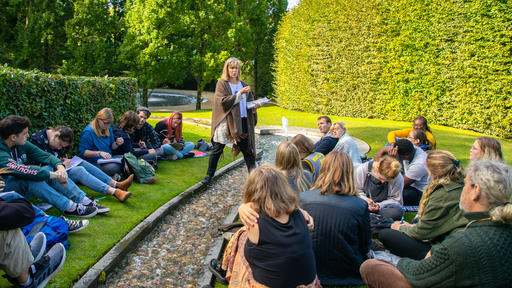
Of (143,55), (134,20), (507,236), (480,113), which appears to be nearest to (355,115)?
(480,113)

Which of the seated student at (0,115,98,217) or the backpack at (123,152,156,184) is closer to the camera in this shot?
the seated student at (0,115,98,217)

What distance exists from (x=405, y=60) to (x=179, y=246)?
1318 cm

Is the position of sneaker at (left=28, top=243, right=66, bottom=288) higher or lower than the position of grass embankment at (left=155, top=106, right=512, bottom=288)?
higher

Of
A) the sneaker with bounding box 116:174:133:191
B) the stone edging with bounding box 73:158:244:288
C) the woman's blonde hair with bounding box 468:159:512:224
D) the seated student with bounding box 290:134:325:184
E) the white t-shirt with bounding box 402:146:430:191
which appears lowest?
the stone edging with bounding box 73:158:244:288

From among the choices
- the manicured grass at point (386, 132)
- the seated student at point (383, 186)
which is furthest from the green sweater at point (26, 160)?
the manicured grass at point (386, 132)

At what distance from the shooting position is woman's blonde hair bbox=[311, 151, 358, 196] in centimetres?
330

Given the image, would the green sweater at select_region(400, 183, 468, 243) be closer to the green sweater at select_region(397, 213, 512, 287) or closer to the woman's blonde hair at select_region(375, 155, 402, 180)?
the woman's blonde hair at select_region(375, 155, 402, 180)

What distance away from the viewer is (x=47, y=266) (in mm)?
3141

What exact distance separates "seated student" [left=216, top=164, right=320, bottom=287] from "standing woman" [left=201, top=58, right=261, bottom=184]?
3.62m

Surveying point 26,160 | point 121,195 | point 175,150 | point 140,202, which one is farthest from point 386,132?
point 26,160

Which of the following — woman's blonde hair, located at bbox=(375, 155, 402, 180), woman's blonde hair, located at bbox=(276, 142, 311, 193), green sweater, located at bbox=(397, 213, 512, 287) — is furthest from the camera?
woman's blonde hair, located at bbox=(375, 155, 402, 180)

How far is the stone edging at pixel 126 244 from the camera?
3.43m

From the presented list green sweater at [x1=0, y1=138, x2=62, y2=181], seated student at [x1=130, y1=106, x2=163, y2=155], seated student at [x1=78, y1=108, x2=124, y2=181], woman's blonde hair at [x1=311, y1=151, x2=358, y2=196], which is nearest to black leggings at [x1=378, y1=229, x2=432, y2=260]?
woman's blonde hair at [x1=311, y1=151, x2=358, y2=196]

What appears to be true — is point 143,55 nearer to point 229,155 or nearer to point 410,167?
point 229,155
